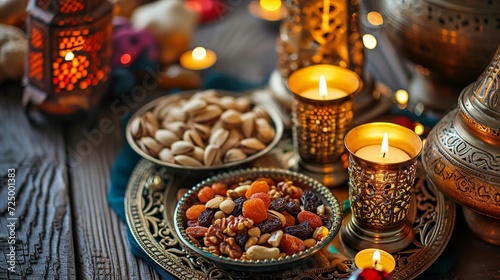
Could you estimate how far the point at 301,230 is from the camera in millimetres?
761

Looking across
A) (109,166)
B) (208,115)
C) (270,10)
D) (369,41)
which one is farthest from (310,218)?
(270,10)

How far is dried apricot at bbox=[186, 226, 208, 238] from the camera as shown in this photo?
77 centimetres

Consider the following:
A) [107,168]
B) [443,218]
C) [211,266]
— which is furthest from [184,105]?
[443,218]

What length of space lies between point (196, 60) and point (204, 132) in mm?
295

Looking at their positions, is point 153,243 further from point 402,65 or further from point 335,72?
point 402,65

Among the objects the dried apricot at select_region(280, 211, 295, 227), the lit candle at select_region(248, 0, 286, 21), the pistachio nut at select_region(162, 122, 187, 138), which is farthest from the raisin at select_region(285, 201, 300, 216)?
the lit candle at select_region(248, 0, 286, 21)

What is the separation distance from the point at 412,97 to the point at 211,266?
461 millimetres

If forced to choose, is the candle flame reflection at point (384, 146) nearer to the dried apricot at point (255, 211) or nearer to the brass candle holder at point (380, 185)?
the brass candle holder at point (380, 185)

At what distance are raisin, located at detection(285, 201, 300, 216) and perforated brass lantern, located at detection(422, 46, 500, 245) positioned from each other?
164mm

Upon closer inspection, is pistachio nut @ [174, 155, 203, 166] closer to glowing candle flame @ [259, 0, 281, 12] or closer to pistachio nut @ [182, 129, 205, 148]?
pistachio nut @ [182, 129, 205, 148]

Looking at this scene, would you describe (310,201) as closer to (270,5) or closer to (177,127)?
(177,127)

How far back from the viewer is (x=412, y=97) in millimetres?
1072

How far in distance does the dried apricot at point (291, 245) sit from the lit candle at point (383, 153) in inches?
4.8

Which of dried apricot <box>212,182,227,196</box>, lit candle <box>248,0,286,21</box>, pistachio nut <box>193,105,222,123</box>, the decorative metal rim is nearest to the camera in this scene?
the decorative metal rim
